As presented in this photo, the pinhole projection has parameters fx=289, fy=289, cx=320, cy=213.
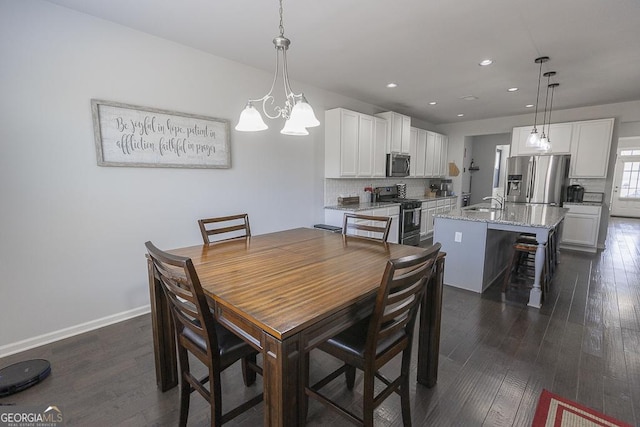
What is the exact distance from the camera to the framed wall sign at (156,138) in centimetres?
244

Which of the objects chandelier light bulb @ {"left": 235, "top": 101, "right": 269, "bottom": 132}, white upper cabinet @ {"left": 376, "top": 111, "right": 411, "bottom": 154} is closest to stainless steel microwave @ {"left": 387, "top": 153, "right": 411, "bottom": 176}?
white upper cabinet @ {"left": 376, "top": 111, "right": 411, "bottom": 154}

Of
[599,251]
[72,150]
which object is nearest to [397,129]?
[599,251]

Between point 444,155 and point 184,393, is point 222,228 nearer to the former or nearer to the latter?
point 184,393

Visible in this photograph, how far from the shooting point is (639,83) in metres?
3.91

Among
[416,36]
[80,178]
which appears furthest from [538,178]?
[80,178]

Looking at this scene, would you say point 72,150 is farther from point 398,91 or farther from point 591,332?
point 591,332

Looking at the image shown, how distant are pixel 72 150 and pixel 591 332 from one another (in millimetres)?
4578

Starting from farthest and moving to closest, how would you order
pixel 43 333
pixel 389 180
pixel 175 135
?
pixel 389 180, pixel 175 135, pixel 43 333

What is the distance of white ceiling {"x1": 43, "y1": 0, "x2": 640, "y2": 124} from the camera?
2.18 metres

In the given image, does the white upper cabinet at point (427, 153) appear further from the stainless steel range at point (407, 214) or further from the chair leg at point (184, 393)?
the chair leg at point (184, 393)

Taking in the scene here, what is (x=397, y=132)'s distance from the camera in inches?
210

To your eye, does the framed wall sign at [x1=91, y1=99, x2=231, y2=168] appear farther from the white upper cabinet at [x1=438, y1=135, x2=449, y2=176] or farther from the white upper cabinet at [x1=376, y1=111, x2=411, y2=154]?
the white upper cabinet at [x1=438, y1=135, x2=449, y2=176]

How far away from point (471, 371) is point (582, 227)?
15.8 ft

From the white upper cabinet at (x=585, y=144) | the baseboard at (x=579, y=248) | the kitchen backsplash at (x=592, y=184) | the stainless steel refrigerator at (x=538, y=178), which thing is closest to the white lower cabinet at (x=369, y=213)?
the stainless steel refrigerator at (x=538, y=178)
